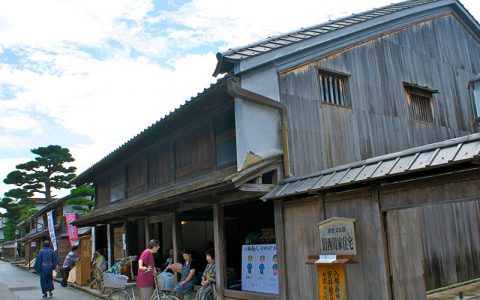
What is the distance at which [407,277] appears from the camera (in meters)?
8.21

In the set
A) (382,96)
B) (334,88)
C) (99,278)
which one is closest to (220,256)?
(334,88)

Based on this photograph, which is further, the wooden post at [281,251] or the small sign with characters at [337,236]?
the wooden post at [281,251]

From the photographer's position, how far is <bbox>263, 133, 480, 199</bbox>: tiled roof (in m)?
5.62

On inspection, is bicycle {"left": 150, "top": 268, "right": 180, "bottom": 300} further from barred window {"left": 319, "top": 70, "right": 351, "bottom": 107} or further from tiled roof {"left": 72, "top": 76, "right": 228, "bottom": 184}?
barred window {"left": 319, "top": 70, "right": 351, "bottom": 107}

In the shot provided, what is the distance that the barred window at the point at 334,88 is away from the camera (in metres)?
10.8

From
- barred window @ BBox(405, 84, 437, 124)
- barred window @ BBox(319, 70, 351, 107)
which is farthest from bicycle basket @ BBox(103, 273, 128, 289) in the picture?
barred window @ BBox(405, 84, 437, 124)

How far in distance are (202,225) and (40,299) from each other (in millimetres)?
6543

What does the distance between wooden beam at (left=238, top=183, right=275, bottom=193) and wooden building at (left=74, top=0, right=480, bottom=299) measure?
21mm

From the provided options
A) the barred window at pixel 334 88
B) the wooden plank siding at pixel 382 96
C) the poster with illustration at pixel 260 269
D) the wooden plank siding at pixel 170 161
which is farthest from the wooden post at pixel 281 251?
the barred window at pixel 334 88

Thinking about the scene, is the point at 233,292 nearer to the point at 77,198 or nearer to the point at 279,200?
the point at 279,200

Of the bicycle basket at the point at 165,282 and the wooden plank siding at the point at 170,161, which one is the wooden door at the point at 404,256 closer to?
the wooden plank siding at the point at 170,161

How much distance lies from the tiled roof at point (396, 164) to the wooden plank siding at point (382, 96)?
5.69 ft

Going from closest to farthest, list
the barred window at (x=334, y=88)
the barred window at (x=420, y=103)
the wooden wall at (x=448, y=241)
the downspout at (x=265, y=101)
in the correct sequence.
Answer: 1. the downspout at (x=265, y=101)
2. the barred window at (x=334, y=88)
3. the wooden wall at (x=448, y=241)
4. the barred window at (x=420, y=103)

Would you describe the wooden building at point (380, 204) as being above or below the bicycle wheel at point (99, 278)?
above
